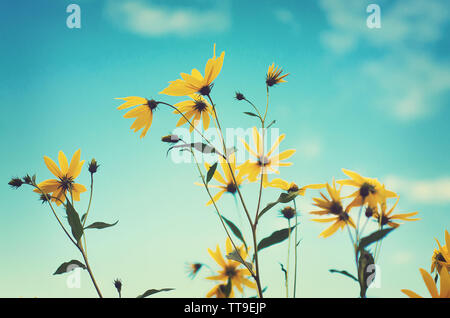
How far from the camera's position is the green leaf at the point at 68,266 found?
666 millimetres

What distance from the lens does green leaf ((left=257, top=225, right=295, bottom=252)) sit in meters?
0.67

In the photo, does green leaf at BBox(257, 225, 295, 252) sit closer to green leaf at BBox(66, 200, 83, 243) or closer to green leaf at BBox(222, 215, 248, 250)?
green leaf at BBox(222, 215, 248, 250)

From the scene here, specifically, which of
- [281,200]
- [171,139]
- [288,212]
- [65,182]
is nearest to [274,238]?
[281,200]

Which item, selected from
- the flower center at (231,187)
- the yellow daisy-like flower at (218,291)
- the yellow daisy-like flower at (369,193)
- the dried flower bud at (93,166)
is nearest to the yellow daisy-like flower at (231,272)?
the yellow daisy-like flower at (218,291)

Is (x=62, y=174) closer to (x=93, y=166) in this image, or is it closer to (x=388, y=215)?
(x=93, y=166)

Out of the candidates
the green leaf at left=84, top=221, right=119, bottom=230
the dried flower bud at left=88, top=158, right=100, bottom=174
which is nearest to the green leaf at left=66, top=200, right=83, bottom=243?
the green leaf at left=84, top=221, right=119, bottom=230

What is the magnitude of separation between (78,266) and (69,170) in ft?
0.93

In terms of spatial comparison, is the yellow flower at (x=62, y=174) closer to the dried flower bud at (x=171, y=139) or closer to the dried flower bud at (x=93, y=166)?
the dried flower bud at (x=93, y=166)

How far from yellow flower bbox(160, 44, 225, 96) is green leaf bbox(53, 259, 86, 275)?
40cm

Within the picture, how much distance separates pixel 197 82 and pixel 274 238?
1.25 feet

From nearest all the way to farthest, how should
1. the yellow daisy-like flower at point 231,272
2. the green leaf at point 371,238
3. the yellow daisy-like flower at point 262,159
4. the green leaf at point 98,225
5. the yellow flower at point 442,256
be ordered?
the green leaf at point 371,238
the yellow flower at point 442,256
the green leaf at point 98,225
the yellow daisy-like flower at point 262,159
the yellow daisy-like flower at point 231,272

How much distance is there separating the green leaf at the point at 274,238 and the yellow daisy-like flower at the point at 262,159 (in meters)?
0.16

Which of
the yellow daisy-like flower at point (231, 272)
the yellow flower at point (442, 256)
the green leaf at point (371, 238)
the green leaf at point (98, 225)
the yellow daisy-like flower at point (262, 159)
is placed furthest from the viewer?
the yellow daisy-like flower at point (231, 272)
